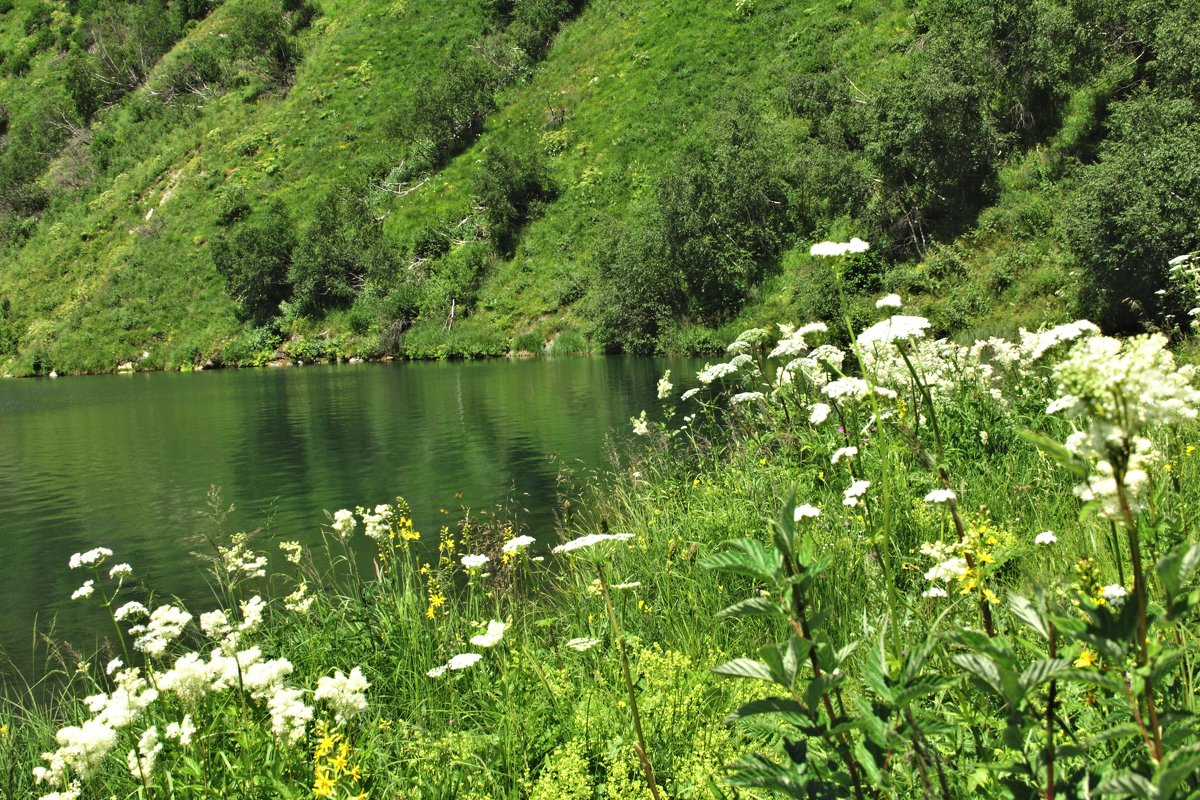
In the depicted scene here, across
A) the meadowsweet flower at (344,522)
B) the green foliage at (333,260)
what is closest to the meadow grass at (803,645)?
the meadowsweet flower at (344,522)

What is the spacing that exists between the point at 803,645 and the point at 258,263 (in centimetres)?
5588

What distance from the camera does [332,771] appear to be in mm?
2600

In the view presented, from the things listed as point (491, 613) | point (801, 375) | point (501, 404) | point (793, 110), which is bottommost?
point (501, 404)

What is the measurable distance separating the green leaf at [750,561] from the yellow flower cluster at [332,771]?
1.55 m

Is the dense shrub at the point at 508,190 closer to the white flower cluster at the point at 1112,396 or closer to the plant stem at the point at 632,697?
the plant stem at the point at 632,697

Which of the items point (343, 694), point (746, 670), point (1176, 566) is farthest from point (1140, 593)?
point (343, 694)

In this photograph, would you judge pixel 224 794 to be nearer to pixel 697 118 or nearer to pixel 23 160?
pixel 697 118

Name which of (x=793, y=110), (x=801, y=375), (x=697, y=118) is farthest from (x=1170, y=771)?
(x=697, y=118)

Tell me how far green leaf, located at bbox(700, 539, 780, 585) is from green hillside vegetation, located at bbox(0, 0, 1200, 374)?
50.6 ft

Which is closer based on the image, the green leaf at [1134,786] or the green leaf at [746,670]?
the green leaf at [1134,786]

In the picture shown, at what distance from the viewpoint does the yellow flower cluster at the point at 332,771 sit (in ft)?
7.70

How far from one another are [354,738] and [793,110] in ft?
133

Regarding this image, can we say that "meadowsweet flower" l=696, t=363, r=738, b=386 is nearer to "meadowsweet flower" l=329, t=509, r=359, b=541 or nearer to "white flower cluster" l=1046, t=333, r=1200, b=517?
"meadowsweet flower" l=329, t=509, r=359, b=541

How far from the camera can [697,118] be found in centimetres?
4584
